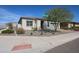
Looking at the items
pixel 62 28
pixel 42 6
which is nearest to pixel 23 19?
pixel 42 6

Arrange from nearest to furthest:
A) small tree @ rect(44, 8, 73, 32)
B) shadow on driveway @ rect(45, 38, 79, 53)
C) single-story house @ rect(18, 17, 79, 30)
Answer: shadow on driveway @ rect(45, 38, 79, 53)
small tree @ rect(44, 8, 73, 32)
single-story house @ rect(18, 17, 79, 30)

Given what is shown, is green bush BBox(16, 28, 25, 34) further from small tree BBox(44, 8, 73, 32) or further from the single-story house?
small tree BBox(44, 8, 73, 32)

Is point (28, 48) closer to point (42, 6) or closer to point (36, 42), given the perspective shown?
point (36, 42)

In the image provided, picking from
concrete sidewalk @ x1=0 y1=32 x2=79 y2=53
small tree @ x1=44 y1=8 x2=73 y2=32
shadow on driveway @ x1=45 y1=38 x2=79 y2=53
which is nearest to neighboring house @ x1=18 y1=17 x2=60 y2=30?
small tree @ x1=44 y1=8 x2=73 y2=32

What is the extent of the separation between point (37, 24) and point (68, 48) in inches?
46.3

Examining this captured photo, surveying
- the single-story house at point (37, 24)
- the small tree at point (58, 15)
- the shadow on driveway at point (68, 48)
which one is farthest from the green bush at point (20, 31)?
the shadow on driveway at point (68, 48)

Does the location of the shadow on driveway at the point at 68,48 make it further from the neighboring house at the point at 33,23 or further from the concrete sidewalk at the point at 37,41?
the neighboring house at the point at 33,23

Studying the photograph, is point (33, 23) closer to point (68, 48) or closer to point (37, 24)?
point (37, 24)

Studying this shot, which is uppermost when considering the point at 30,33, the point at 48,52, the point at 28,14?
the point at 28,14

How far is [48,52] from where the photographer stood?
7.74 metres

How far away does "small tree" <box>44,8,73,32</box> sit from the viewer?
791 cm

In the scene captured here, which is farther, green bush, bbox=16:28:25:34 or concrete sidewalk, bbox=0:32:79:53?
green bush, bbox=16:28:25:34

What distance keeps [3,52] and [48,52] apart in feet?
4.32

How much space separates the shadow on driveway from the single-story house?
0.54 m
